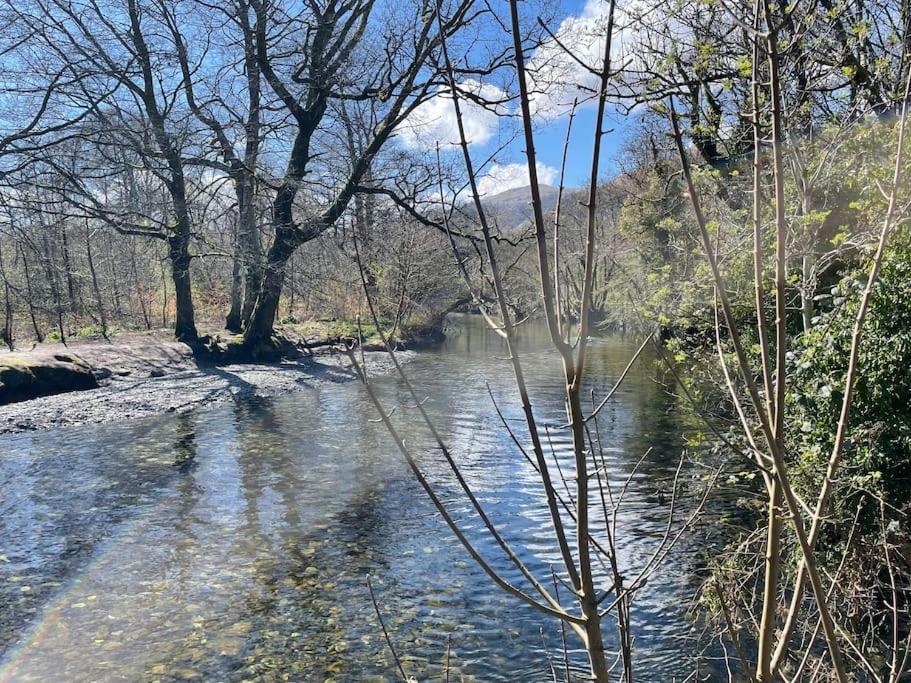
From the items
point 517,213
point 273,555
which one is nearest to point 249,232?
point 273,555

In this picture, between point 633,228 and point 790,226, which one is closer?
point 790,226

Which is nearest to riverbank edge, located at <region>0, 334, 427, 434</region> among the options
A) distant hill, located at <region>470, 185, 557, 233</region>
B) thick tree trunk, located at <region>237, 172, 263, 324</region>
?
thick tree trunk, located at <region>237, 172, 263, 324</region>

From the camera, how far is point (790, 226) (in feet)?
21.8

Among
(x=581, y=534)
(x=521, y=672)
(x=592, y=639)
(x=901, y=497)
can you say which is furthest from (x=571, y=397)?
(x=901, y=497)

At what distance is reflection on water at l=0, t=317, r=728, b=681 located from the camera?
16.9 feet

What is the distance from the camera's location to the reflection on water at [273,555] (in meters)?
5.16

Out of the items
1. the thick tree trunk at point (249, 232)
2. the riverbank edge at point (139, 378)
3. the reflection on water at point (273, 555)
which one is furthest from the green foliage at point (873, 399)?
the thick tree trunk at point (249, 232)

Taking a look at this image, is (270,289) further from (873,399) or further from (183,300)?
(873,399)

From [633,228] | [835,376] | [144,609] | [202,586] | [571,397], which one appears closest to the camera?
[571,397]

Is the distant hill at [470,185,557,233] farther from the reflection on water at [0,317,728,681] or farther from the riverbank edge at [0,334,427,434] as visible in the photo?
the riverbank edge at [0,334,427,434]

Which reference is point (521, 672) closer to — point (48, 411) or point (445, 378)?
point (48, 411)

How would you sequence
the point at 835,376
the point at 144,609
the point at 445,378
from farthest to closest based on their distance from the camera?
the point at 445,378
the point at 144,609
the point at 835,376

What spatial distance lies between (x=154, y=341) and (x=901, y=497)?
1890cm

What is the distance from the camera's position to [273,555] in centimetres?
699
